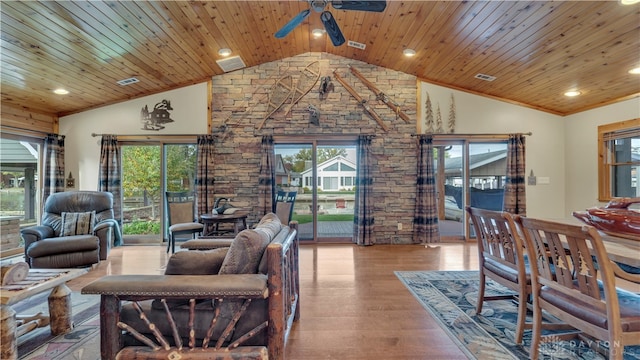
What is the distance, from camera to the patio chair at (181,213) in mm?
4570

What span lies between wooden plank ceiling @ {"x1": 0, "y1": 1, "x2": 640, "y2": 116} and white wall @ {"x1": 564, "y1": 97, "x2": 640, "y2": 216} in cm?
20

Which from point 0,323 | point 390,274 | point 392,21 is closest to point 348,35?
point 392,21

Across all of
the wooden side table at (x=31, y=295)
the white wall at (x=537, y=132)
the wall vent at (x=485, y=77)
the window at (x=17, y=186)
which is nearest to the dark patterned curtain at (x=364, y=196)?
the white wall at (x=537, y=132)

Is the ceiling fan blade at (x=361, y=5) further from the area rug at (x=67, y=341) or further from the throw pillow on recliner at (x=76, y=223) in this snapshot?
the throw pillow on recliner at (x=76, y=223)

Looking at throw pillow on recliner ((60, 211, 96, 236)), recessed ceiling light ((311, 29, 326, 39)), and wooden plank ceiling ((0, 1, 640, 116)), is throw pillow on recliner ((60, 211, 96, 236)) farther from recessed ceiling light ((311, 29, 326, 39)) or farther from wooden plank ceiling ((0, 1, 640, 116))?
recessed ceiling light ((311, 29, 326, 39))

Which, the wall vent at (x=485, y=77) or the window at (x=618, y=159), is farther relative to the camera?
the wall vent at (x=485, y=77)

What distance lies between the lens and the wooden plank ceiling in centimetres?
299

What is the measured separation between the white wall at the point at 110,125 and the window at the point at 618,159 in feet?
22.6

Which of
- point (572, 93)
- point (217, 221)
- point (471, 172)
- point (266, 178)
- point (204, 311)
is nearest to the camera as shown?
point (204, 311)

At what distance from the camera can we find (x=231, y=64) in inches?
199

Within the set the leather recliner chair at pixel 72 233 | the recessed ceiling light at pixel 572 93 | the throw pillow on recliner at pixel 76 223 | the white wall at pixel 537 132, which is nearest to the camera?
the leather recliner chair at pixel 72 233

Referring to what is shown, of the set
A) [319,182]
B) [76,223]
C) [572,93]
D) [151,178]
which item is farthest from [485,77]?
[76,223]

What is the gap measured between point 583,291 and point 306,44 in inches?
190

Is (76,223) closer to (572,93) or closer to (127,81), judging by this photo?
(127,81)
